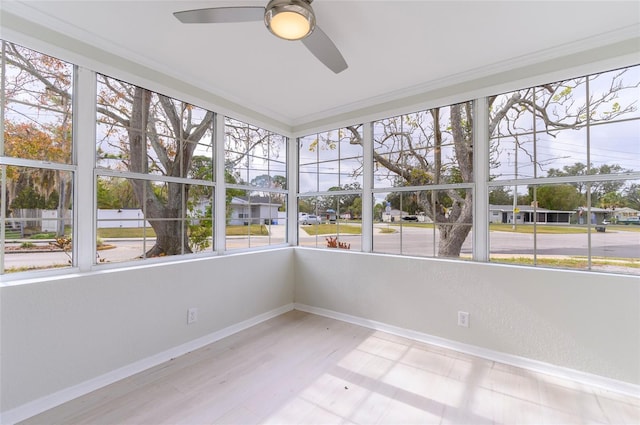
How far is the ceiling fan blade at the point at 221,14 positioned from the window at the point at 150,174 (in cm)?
120

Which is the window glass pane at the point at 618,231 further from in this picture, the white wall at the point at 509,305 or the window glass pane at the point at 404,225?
the window glass pane at the point at 404,225

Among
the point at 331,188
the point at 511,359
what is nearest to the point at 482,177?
the point at 511,359

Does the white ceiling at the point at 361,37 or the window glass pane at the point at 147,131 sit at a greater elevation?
the white ceiling at the point at 361,37

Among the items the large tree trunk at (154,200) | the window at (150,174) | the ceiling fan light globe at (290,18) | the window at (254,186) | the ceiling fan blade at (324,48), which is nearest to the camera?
the ceiling fan light globe at (290,18)

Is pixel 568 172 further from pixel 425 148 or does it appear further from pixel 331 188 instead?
pixel 331 188

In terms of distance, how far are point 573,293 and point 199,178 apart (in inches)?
131

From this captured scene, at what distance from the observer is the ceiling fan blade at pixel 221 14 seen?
143 cm

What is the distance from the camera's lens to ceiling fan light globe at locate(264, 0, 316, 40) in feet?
4.66

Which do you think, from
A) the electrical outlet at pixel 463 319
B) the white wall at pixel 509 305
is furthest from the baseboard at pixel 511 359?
the electrical outlet at pixel 463 319

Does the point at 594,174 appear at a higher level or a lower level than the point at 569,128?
lower

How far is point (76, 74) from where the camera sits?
6.61 ft

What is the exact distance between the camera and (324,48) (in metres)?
1.74

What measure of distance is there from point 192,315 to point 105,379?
2.30 feet

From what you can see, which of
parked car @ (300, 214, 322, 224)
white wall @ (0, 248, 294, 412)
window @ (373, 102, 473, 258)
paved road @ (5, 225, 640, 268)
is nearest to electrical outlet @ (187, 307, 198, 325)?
white wall @ (0, 248, 294, 412)
